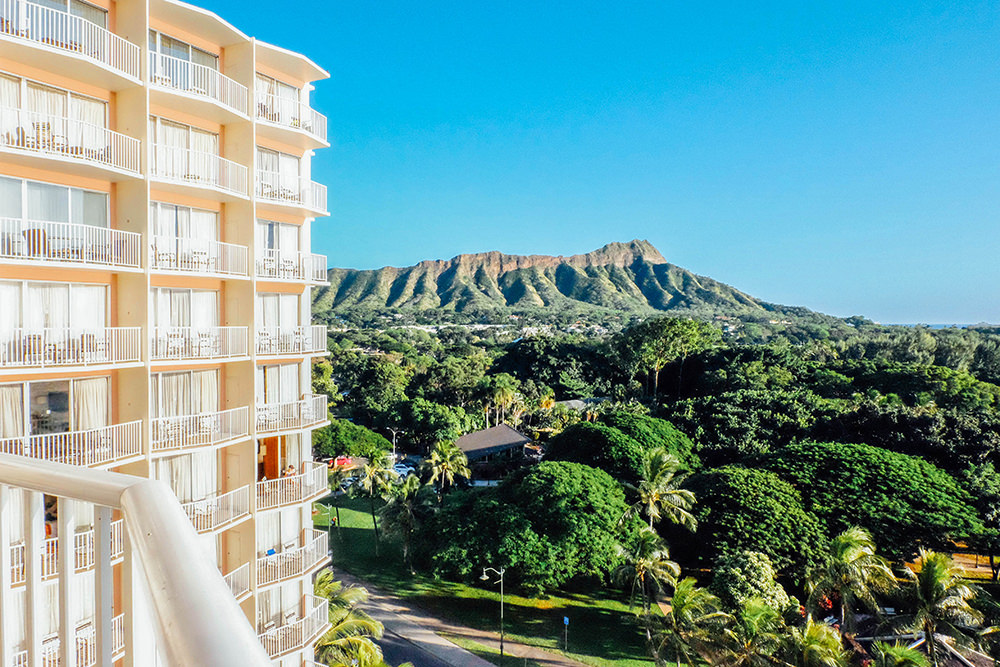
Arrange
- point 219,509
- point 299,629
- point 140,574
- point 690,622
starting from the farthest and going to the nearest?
1. point 690,622
2. point 299,629
3. point 219,509
4. point 140,574

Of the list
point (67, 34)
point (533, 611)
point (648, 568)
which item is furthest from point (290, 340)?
point (533, 611)

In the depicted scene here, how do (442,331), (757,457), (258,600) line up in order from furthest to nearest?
(442,331), (757,457), (258,600)

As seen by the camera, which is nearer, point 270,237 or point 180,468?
point 180,468

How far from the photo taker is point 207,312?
12.9 meters

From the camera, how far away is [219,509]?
41.5 feet

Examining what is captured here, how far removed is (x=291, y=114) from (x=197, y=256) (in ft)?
13.0

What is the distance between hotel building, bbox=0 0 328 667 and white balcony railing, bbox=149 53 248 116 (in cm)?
4

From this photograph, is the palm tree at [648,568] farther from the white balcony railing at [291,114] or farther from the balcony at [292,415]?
the white balcony railing at [291,114]

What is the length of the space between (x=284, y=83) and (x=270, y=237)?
135 inches

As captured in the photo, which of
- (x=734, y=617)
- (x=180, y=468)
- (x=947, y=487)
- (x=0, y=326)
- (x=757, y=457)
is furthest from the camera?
(x=757, y=457)

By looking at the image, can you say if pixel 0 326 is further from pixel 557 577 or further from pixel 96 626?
pixel 557 577

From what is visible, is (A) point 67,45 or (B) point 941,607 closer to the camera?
(A) point 67,45

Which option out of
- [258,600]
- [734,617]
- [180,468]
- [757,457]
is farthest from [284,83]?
[757,457]

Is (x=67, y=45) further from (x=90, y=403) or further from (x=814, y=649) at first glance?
(x=814, y=649)
